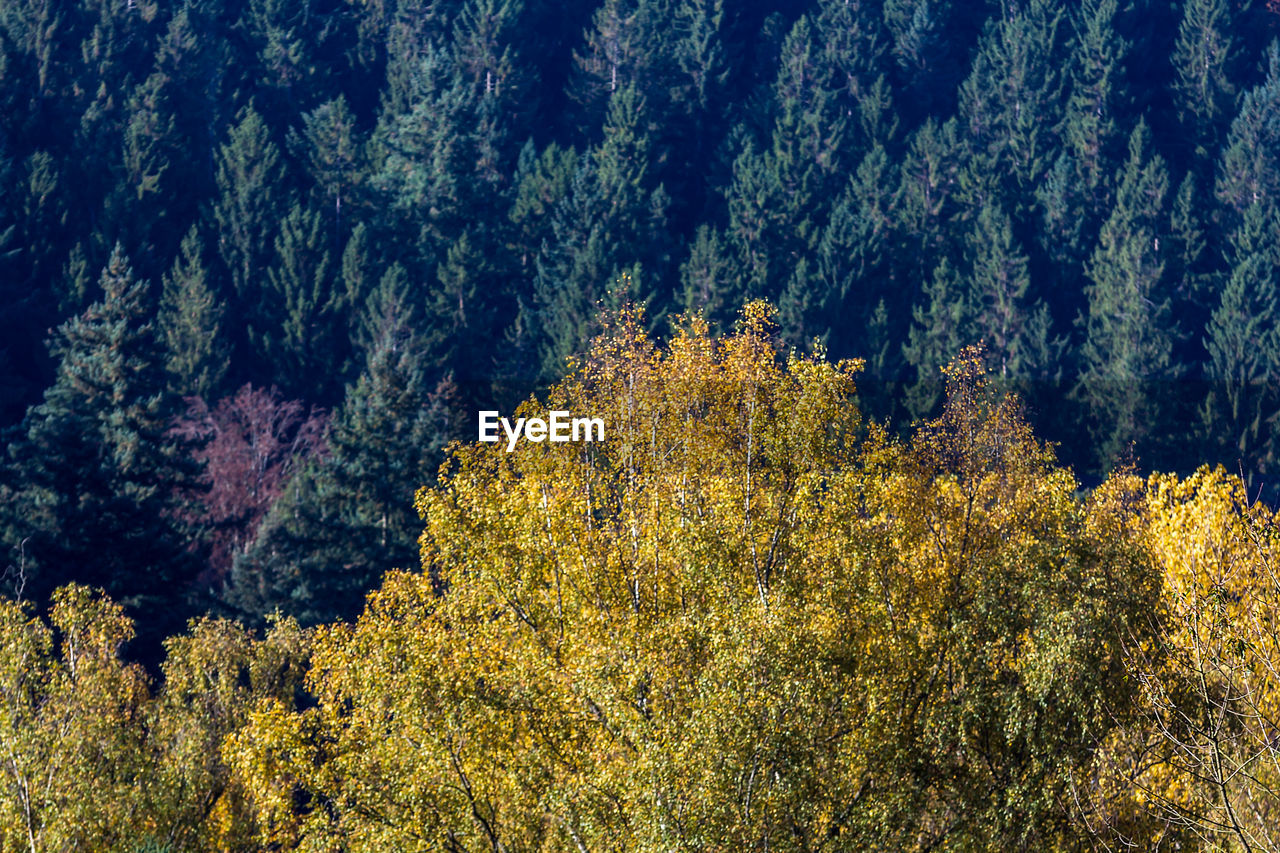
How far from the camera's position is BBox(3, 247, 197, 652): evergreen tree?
47406 millimetres

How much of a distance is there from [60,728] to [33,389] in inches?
2088

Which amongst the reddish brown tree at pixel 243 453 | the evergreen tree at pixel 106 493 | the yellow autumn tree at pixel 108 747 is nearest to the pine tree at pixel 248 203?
the reddish brown tree at pixel 243 453

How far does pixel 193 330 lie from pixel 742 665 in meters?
59.4

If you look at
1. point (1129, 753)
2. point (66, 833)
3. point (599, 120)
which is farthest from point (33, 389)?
point (1129, 753)

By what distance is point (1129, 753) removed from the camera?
2070 cm

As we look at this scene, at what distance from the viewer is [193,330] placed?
239 feet

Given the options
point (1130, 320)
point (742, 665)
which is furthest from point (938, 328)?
point (742, 665)

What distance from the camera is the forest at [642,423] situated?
20.7 m

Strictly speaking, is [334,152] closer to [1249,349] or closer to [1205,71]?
[1249,349]

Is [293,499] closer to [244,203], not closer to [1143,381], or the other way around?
[244,203]

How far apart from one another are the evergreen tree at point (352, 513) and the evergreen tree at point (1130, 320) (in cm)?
3573

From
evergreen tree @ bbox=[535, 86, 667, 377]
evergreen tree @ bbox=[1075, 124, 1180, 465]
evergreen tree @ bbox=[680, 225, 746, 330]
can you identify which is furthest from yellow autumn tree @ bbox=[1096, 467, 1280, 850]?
evergreen tree @ bbox=[535, 86, 667, 377]

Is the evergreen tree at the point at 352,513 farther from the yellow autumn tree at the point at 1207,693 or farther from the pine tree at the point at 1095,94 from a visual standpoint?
the pine tree at the point at 1095,94

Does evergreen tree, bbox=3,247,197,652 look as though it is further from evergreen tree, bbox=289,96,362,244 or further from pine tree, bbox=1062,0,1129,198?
pine tree, bbox=1062,0,1129,198
